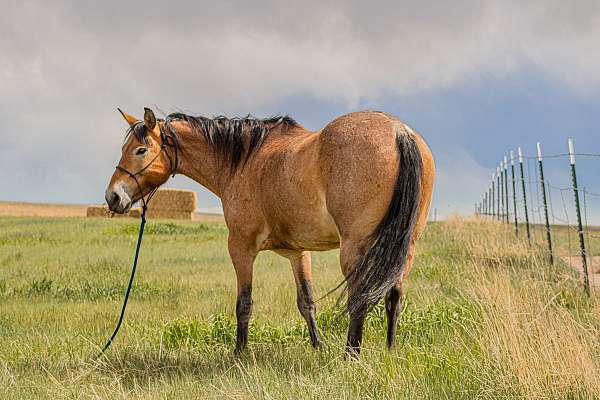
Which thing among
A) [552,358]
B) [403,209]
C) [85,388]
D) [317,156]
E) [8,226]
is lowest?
[85,388]

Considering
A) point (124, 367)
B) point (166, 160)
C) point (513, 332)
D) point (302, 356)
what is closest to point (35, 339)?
point (124, 367)

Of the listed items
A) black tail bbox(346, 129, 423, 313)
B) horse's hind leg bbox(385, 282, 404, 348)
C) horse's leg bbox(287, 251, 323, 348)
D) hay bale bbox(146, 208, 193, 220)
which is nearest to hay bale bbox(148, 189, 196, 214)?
hay bale bbox(146, 208, 193, 220)

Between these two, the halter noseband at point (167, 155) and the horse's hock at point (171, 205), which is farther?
the horse's hock at point (171, 205)

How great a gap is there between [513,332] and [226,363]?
7.80 feet

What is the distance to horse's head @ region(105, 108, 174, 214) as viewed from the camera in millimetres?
5672

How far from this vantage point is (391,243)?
4.27m

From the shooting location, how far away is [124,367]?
524 cm

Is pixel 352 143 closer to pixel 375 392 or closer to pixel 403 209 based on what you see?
pixel 403 209

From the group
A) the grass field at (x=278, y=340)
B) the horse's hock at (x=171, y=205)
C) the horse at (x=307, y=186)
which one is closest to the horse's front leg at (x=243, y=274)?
the horse at (x=307, y=186)

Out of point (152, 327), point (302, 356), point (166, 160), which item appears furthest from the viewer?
point (152, 327)

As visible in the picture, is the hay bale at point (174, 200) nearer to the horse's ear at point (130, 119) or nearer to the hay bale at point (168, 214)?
the hay bale at point (168, 214)

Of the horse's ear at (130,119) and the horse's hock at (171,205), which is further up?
the horse's hock at (171,205)

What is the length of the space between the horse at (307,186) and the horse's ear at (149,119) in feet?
0.04

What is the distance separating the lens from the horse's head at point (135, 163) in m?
5.67
